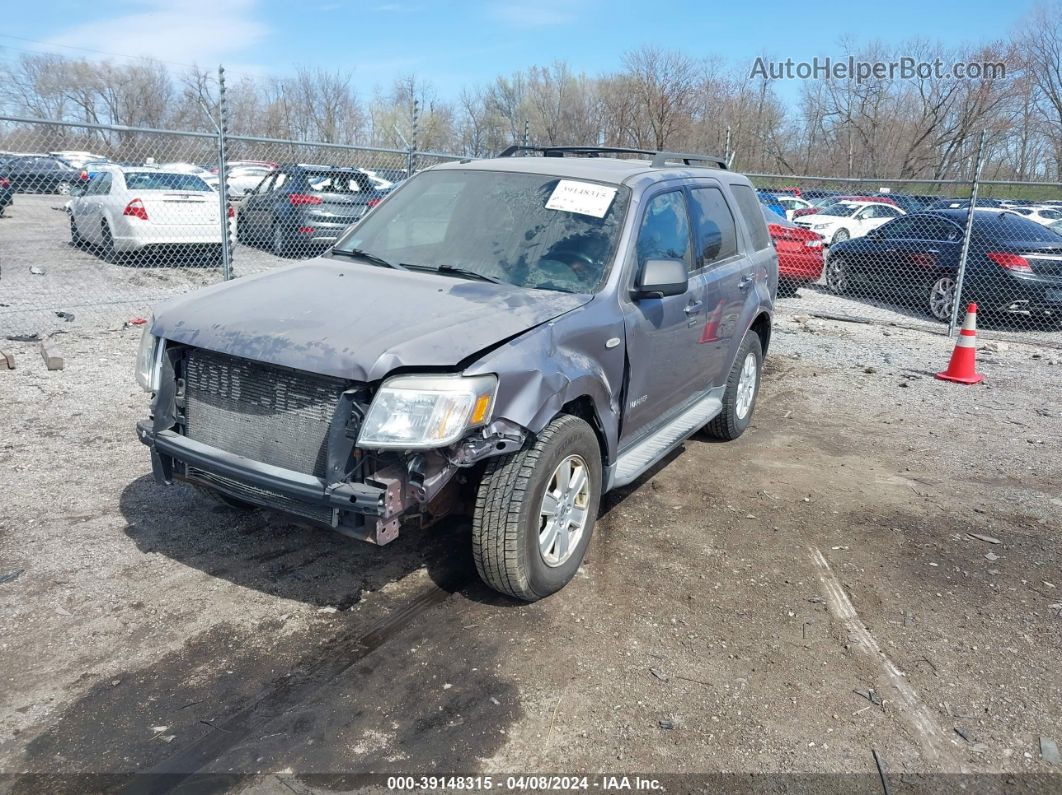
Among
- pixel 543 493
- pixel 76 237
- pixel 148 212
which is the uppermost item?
pixel 148 212

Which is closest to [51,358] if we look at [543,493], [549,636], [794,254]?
[543,493]

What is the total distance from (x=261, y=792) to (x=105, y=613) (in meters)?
1.45

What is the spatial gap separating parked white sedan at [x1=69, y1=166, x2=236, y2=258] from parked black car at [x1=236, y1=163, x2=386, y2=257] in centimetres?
88

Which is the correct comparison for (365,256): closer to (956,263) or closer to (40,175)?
(956,263)

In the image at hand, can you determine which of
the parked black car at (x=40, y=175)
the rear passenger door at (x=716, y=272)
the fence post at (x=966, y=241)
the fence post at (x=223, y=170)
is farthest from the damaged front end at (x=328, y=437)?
the parked black car at (x=40, y=175)

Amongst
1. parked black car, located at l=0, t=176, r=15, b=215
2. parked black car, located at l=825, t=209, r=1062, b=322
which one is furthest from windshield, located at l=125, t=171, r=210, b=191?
parked black car, located at l=825, t=209, r=1062, b=322

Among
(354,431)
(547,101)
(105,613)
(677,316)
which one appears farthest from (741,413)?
(547,101)

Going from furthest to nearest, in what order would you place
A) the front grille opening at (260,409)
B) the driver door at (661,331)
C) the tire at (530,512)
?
the driver door at (661,331) < the tire at (530,512) < the front grille opening at (260,409)

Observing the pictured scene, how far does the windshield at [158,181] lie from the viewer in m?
12.8

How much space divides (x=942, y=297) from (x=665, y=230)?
8930 mm

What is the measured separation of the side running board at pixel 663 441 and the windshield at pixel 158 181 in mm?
10398

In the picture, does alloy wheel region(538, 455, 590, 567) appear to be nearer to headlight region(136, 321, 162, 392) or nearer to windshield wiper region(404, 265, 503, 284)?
windshield wiper region(404, 265, 503, 284)

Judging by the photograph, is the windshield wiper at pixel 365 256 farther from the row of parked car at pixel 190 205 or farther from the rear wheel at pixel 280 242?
the rear wheel at pixel 280 242

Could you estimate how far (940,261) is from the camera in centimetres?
1210
